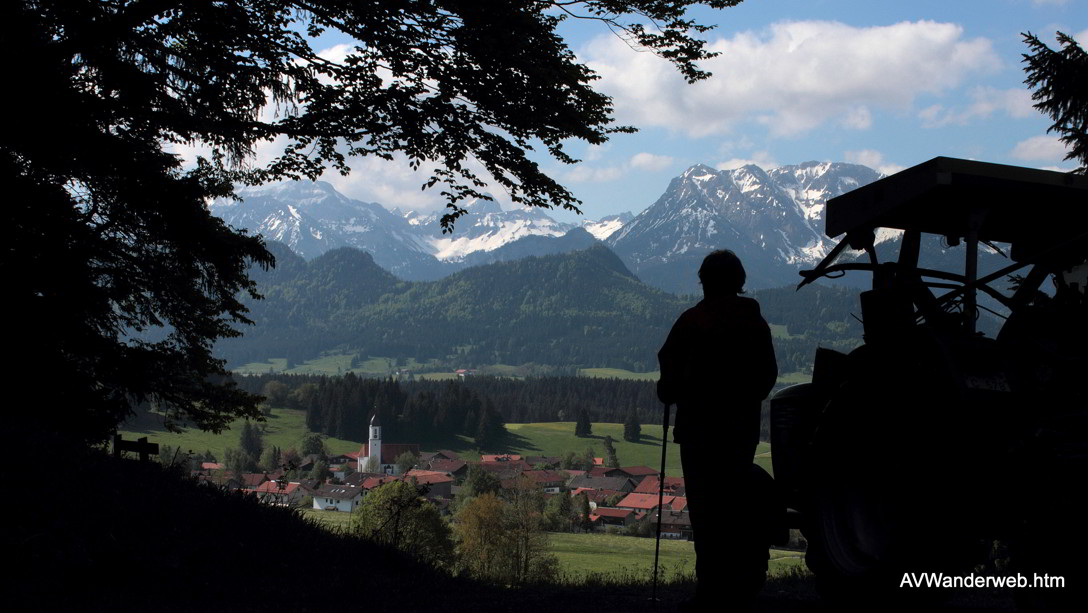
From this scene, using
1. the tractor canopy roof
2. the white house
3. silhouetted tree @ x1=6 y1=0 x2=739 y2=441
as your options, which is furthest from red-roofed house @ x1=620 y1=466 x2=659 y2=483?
the tractor canopy roof

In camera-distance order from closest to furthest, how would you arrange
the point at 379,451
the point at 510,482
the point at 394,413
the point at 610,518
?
1. the point at 510,482
2. the point at 610,518
3. the point at 379,451
4. the point at 394,413

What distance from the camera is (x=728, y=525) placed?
639 centimetres

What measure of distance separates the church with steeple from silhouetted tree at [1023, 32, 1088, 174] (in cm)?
12342

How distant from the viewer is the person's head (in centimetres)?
666

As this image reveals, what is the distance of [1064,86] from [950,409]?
15673 mm

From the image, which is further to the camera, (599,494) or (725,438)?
(599,494)

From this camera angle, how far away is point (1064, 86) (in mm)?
17578

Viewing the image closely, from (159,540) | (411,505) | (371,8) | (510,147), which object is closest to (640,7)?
(510,147)

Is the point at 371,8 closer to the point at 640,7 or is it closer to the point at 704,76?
the point at 640,7

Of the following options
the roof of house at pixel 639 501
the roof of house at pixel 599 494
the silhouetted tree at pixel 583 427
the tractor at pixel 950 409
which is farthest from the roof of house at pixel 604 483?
the tractor at pixel 950 409

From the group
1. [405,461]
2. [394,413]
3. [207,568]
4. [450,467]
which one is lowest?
[450,467]

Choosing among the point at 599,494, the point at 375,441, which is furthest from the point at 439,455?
the point at 599,494

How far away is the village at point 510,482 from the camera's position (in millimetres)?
86500

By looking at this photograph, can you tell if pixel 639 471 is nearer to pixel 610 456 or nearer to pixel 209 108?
pixel 610 456
